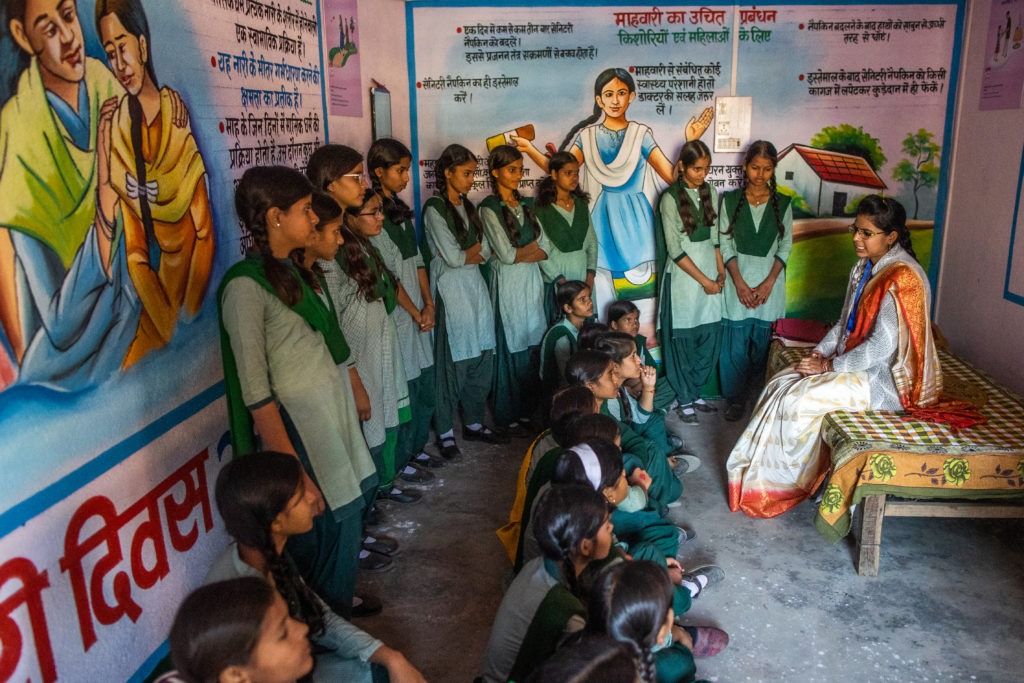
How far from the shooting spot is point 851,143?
5.62 meters

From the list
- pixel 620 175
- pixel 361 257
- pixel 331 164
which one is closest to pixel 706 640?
pixel 361 257

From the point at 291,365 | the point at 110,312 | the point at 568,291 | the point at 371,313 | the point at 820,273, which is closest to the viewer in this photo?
the point at 110,312

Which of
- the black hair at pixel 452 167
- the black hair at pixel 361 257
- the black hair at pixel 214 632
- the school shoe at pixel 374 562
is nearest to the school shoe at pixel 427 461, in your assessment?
the school shoe at pixel 374 562

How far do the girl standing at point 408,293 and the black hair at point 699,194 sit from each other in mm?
1786

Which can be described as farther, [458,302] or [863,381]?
[458,302]

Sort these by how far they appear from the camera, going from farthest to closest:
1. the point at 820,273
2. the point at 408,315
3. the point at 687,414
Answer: the point at 820,273 < the point at 687,414 < the point at 408,315

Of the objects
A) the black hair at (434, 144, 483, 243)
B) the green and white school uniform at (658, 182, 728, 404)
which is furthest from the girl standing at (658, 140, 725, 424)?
the black hair at (434, 144, 483, 243)

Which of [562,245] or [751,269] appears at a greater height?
[562,245]

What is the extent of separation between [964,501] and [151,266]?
10.5 feet

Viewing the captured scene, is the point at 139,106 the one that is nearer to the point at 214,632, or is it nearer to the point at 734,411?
the point at 214,632

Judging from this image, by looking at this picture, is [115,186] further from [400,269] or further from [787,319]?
[787,319]

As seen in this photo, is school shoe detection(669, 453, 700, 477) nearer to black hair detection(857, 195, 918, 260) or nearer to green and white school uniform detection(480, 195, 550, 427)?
green and white school uniform detection(480, 195, 550, 427)

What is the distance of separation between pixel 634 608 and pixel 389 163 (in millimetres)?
2717

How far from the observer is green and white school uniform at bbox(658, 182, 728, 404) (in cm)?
533
